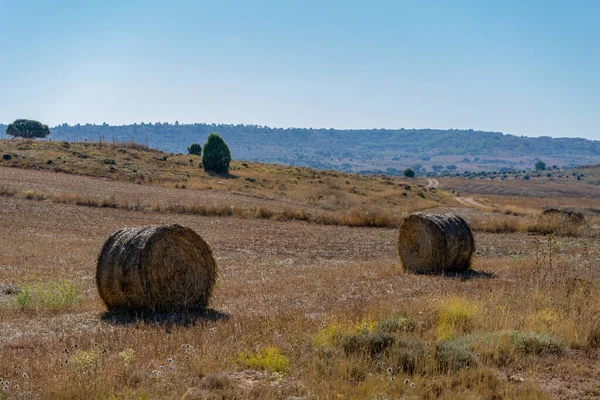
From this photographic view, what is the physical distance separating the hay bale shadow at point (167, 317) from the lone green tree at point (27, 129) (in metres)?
123

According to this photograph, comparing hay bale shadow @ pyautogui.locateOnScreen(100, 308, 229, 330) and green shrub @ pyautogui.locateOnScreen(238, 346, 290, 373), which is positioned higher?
green shrub @ pyautogui.locateOnScreen(238, 346, 290, 373)

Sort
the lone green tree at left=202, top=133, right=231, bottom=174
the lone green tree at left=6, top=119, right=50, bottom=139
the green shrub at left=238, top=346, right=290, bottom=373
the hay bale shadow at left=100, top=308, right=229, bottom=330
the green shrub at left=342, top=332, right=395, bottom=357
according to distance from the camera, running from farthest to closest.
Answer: the lone green tree at left=6, top=119, right=50, bottom=139, the lone green tree at left=202, top=133, right=231, bottom=174, the hay bale shadow at left=100, top=308, right=229, bottom=330, the green shrub at left=342, top=332, right=395, bottom=357, the green shrub at left=238, top=346, right=290, bottom=373

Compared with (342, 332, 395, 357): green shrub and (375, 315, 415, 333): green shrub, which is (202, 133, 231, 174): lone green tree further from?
(342, 332, 395, 357): green shrub

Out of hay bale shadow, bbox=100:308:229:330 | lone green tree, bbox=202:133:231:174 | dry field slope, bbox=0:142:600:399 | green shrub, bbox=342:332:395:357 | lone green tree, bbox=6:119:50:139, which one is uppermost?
lone green tree, bbox=6:119:50:139

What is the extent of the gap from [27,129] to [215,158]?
233 ft

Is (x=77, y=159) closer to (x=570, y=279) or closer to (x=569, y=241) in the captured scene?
(x=569, y=241)

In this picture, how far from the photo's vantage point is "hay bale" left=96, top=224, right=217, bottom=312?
38.8 ft

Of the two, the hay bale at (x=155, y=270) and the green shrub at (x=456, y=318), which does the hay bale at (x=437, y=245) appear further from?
the green shrub at (x=456, y=318)

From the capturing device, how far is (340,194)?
61.2 metres

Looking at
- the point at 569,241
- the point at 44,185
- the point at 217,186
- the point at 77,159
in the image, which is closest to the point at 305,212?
the point at 569,241

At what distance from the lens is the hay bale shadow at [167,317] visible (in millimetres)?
10651

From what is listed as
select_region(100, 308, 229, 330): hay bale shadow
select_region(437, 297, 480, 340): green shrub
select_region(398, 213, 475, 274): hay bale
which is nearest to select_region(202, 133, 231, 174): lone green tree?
select_region(398, 213, 475, 274): hay bale

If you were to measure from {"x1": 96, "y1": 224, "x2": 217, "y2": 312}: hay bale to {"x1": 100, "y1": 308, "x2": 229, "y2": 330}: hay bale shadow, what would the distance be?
0.95 ft

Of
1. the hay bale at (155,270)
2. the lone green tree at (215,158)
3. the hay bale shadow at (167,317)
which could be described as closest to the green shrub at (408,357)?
the hay bale shadow at (167,317)
